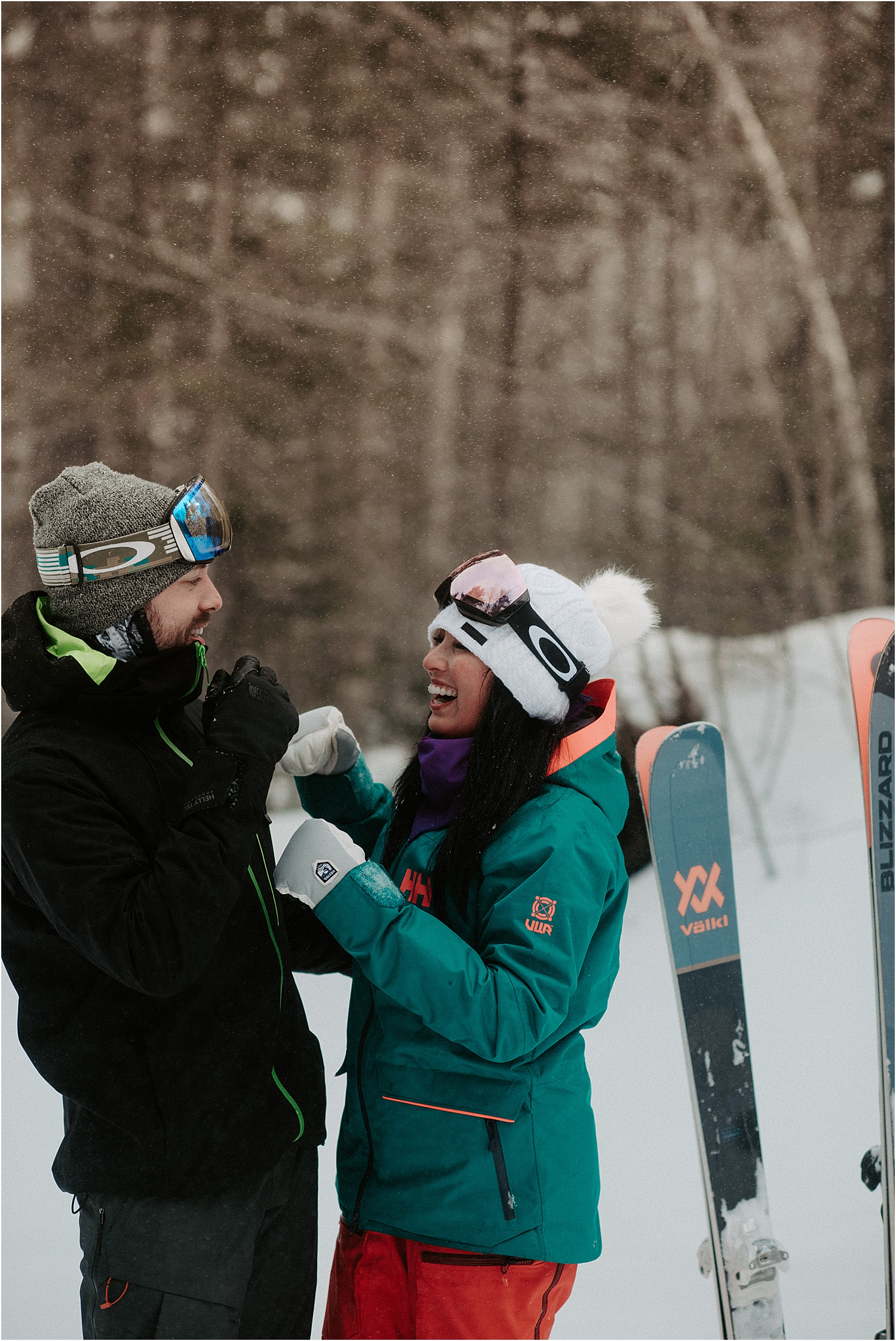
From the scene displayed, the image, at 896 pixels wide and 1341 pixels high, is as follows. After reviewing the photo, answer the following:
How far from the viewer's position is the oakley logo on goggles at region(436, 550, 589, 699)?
1.48 m

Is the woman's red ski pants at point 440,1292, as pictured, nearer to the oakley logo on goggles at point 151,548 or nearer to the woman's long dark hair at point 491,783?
the woman's long dark hair at point 491,783

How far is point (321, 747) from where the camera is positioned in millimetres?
1698

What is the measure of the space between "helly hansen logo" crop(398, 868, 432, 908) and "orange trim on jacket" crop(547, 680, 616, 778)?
9.8 inches

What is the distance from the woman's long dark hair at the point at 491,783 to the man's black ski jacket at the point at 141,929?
0.88 feet

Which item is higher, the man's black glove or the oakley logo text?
the man's black glove

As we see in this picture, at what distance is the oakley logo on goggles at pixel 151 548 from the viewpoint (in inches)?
52.3

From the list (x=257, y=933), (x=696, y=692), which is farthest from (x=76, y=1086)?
(x=696, y=692)

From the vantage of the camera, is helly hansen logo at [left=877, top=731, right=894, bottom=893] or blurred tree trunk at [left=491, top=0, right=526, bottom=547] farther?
blurred tree trunk at [left=491, top=0, right=526, bottom=547]

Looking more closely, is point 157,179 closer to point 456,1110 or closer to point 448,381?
point 448,381

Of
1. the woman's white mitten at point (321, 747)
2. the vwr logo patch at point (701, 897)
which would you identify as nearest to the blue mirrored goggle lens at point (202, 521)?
the woman's white mitten at point (321, 747)

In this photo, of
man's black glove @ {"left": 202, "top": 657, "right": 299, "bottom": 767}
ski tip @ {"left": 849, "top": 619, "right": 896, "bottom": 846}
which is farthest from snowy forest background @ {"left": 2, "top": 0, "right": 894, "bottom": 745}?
man's black glove @ {"left": 202, "top": 657, "right": 299, "bottom": 767}

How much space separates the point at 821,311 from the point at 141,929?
190 inches

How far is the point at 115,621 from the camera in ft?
4.45

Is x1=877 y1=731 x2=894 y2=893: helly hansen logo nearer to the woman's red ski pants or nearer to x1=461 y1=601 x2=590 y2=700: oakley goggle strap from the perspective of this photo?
x1=461 y1=601 x2=590 y2=700: oakley goggle strap
